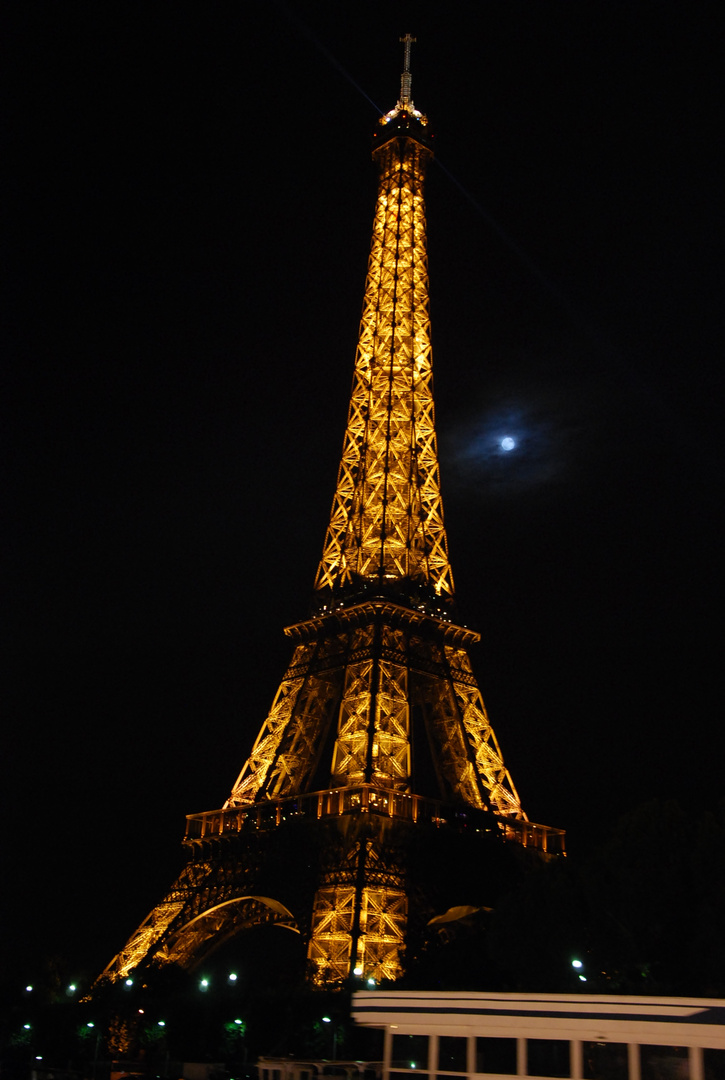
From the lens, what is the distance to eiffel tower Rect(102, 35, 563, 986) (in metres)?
43.0

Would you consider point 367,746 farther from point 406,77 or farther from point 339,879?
point 406,77

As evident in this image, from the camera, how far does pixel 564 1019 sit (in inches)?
571

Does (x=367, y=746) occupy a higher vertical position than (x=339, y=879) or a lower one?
higher

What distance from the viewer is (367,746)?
46.5 m

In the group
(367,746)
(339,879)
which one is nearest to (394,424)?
(367,746)

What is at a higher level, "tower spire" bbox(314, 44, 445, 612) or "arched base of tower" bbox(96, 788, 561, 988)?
"tower spire" bbox(314, 44, 445, 612)

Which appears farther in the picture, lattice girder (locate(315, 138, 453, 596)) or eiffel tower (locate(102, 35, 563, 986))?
lattice girder (locate(315, 138, 453, 596))

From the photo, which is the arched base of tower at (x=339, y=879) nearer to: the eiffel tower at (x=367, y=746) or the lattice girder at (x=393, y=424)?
the eiffel tower at (x=367, y=746)

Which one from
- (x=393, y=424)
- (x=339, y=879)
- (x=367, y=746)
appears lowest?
(x=339, y=879)

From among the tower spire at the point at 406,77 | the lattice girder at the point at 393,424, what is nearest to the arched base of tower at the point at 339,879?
the lattice girder at the point at 393,424

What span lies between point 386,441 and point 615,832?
2765 cm

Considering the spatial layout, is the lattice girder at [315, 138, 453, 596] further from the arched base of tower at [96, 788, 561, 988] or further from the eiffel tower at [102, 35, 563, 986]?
the arched base of tower at [96, 788, 561, 988]

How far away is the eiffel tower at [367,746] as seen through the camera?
4303 cm

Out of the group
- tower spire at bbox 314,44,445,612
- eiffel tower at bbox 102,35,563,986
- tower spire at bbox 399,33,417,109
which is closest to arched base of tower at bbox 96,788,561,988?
eiffel tower at bbox 102,35,563,986
